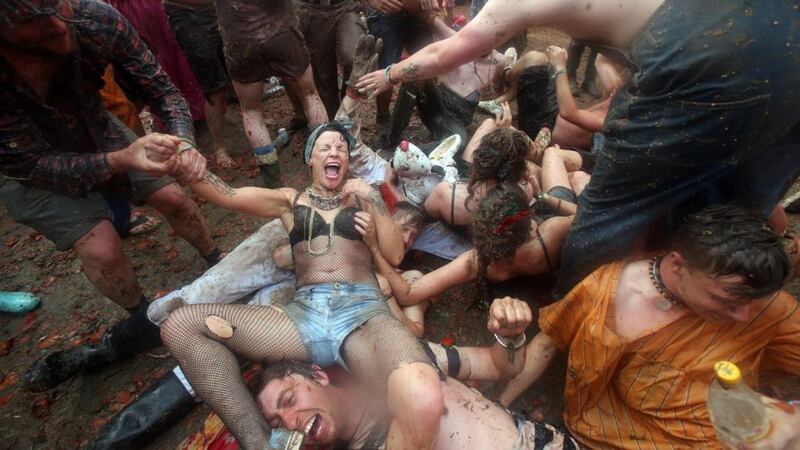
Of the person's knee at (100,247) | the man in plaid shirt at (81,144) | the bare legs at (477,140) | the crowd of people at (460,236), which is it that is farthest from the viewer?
the bare legs at (477,140)

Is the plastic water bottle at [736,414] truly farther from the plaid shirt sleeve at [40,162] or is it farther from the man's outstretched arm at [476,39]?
the plaid shirt sleeve at [40,162]

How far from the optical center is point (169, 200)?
3.22 meters

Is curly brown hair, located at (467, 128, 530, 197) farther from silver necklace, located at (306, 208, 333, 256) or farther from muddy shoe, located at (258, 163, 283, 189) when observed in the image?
muddy shoe, located at (258, 163, 283, 189)

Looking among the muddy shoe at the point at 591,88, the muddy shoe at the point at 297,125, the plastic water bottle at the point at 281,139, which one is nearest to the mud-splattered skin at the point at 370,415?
the plastic water bottle at the point at 281,139

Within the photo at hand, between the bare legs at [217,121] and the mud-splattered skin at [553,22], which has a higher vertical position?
the mud-splattered skin at [553,22]

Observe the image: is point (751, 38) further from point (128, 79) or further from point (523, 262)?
point (128, 79)

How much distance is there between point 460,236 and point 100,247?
2.57 meters

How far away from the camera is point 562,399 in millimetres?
2814

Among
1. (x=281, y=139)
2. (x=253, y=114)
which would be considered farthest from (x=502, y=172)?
(x=281, y=139)

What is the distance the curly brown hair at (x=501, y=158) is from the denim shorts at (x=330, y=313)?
1.11 m

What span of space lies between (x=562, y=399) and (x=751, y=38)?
2181 mm

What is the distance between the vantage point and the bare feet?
5030mm

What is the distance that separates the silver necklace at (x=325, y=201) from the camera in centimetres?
303

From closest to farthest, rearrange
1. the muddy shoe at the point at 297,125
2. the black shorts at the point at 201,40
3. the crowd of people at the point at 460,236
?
the crowd of people at the point at 460,236 → the black shorts at the point at 201,40 → the muddy shoe at the point at 297,125
